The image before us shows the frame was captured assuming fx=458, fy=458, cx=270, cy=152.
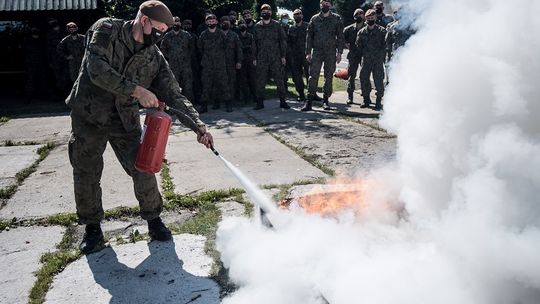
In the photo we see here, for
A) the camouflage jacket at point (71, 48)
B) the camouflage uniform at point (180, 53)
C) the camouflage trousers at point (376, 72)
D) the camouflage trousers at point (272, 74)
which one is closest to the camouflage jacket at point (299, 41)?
the camouflage trousers at point (272, 74)

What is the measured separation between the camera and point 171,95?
370 cm

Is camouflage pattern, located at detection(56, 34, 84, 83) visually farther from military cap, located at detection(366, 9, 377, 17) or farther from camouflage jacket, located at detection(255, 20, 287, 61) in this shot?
military cap, located at detection(366, 9, 377, 17)

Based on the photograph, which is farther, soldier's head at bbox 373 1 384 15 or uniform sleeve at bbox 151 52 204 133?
soldier's head at bbox 373 1 384 15

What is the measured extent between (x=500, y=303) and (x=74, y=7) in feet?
→ 38.6

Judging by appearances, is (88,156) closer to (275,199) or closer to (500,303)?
(275,199)

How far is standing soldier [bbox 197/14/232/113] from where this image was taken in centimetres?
963

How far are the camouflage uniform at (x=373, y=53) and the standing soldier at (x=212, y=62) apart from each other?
2887 millimetres

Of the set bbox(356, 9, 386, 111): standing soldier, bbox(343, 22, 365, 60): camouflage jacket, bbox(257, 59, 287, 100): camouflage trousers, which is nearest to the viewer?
bbox(356, 9, 386, 111): standing soldier

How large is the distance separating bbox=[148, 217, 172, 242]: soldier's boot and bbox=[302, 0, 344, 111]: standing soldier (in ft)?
19.8

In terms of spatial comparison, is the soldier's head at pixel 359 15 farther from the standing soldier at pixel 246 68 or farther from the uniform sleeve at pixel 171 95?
the uniform sleeve at pixel 171 95

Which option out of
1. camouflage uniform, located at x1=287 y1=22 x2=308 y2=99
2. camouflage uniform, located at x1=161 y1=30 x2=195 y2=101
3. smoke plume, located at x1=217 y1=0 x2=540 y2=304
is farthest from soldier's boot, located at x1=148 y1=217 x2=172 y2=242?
camouflage uniform, located at x1=287 y1=22 x2=308 y2=99

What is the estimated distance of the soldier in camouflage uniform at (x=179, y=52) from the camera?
9742mm

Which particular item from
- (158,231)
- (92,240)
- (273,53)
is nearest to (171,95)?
(158,231)

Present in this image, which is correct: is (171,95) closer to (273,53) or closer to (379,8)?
(273,53)
